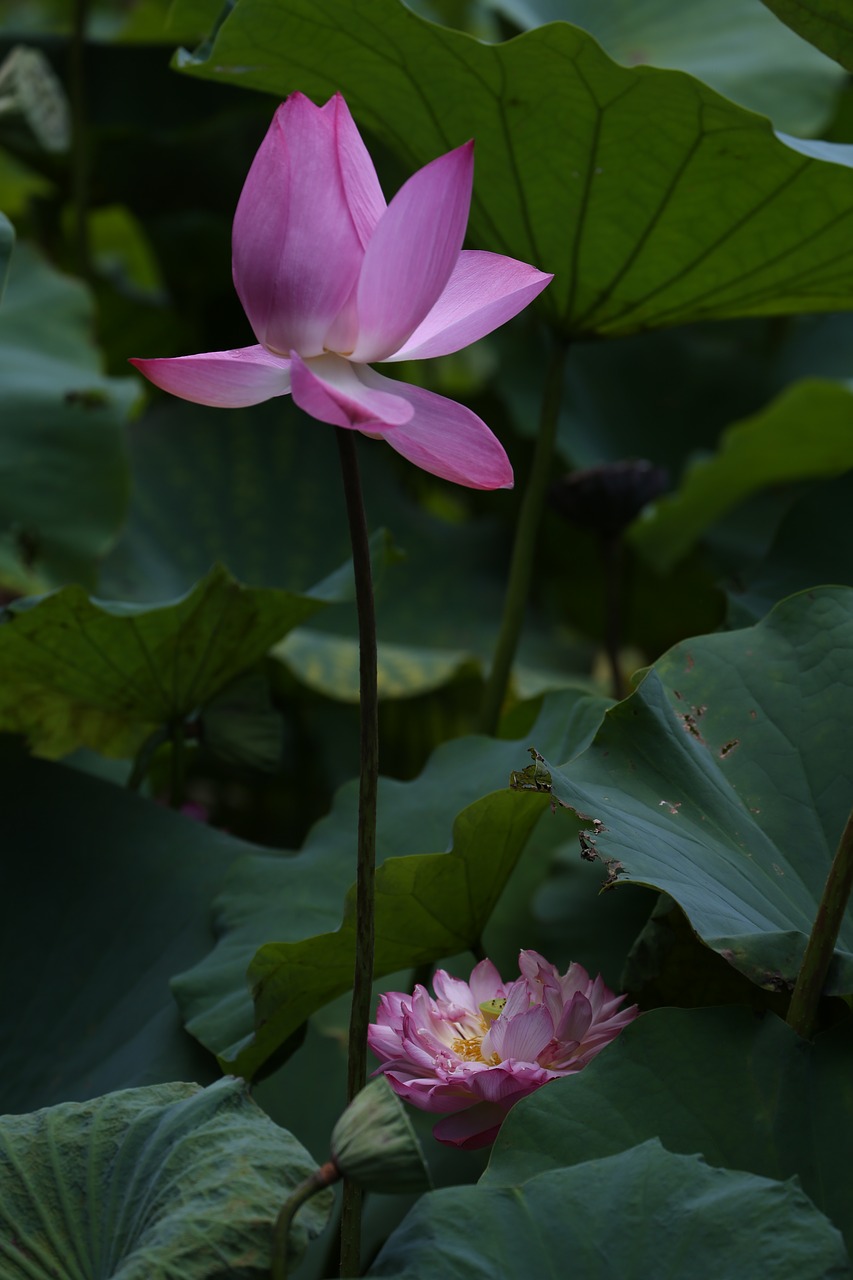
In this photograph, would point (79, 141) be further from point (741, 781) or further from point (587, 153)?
point (741, 781)

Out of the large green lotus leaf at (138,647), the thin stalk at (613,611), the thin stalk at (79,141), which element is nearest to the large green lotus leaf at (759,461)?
the thin stalk at (613,611)

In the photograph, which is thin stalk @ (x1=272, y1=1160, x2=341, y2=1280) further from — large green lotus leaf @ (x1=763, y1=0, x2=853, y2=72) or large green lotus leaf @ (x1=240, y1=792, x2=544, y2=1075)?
large green lotus leaf @ (x1=763, y1=0, x2=853, y2=72)

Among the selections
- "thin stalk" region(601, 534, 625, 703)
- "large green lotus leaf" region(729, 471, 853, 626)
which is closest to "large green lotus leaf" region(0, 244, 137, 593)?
"thin stalk" region(601, 534, 625, 703)

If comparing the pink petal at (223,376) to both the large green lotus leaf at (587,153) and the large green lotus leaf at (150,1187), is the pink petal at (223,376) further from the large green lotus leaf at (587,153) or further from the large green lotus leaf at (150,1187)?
the large green lotus leaf at (587,153)

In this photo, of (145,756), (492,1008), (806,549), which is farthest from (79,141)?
(492,1008)

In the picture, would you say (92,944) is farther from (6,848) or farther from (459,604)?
(459,604)

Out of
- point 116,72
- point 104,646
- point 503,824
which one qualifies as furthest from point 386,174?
point 503,824
